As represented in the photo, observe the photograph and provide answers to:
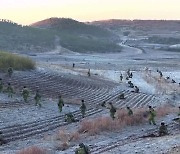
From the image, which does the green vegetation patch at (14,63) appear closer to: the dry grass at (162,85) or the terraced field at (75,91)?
the terraced field at (75,91)

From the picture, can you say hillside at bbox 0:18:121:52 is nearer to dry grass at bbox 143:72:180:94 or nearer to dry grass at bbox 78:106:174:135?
dry grass at bbox 143:72:180:94

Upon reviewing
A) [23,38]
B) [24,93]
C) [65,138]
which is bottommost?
[65,138]

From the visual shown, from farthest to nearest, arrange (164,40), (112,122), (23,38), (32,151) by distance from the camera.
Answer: (164,40), (23,38), (112,122), (32,151)

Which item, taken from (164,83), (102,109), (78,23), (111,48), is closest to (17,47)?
(111,48)

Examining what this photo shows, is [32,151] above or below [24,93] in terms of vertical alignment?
below

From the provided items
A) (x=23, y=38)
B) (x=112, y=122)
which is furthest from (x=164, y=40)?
(x=112, y=122)

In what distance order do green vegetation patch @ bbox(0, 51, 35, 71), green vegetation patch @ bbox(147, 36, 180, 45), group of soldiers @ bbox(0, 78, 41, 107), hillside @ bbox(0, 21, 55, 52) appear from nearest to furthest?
group of soldiers @ bbox(0, 78, 41, 107)
green vegetation patch @ bbox(0, 51, 35, 71)
hillside @ bbox(0, 21, 55, 52)
green vegetation patch @ bbox(147, 36, 180, 45)

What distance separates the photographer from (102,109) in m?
35.8

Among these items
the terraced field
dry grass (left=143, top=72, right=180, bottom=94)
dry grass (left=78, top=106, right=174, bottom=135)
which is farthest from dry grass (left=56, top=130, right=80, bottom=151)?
dry grass (left=143, top=72, right=180, bottom=94)

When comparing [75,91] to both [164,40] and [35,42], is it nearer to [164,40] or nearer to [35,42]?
[35,42]

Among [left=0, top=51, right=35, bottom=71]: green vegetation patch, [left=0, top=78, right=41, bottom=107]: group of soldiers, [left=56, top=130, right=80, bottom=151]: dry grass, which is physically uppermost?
[left=0, top=51, right=35, bottom=71]: green vegetation patch

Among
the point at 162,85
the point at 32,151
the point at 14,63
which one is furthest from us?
the point at 162,85

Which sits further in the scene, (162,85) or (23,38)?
(23,38)

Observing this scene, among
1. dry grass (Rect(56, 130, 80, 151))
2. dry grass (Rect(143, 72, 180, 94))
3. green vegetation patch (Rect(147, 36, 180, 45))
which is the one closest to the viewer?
dry grass (Rect(56, 130, 80, 151))
